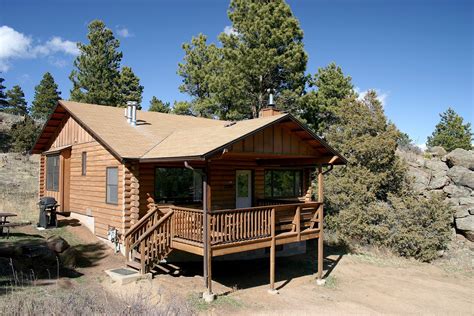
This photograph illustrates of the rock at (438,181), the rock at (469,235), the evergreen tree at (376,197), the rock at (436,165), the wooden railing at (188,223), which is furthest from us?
the rock at (436,165)

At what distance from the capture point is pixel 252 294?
1091cm

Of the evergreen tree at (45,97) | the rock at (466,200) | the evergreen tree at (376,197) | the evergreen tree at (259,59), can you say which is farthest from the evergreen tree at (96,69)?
the rock at (466,200)

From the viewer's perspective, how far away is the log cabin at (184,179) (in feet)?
34.3

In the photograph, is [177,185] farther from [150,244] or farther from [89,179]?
[89,179]

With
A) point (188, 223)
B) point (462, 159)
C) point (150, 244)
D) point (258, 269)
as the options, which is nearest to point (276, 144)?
point (188, 223)

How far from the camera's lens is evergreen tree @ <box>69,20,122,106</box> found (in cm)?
3142

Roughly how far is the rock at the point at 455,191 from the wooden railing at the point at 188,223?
16.5 metres

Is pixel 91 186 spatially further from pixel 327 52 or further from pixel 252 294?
pixel 327 52

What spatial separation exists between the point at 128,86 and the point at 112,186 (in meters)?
23.2

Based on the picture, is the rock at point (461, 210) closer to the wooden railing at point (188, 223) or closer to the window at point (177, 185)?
the window at point (177, 185)

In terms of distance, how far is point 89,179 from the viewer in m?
14.6

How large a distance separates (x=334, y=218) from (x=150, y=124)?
9.93 m

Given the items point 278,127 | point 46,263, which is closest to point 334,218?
point 278,127

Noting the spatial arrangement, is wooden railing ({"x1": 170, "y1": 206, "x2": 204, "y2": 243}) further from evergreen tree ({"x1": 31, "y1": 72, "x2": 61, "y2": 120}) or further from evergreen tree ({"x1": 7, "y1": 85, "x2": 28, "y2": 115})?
evergreen tree ({"x1": 7, "y1": 85, "x2": 28, "y2": 115})
